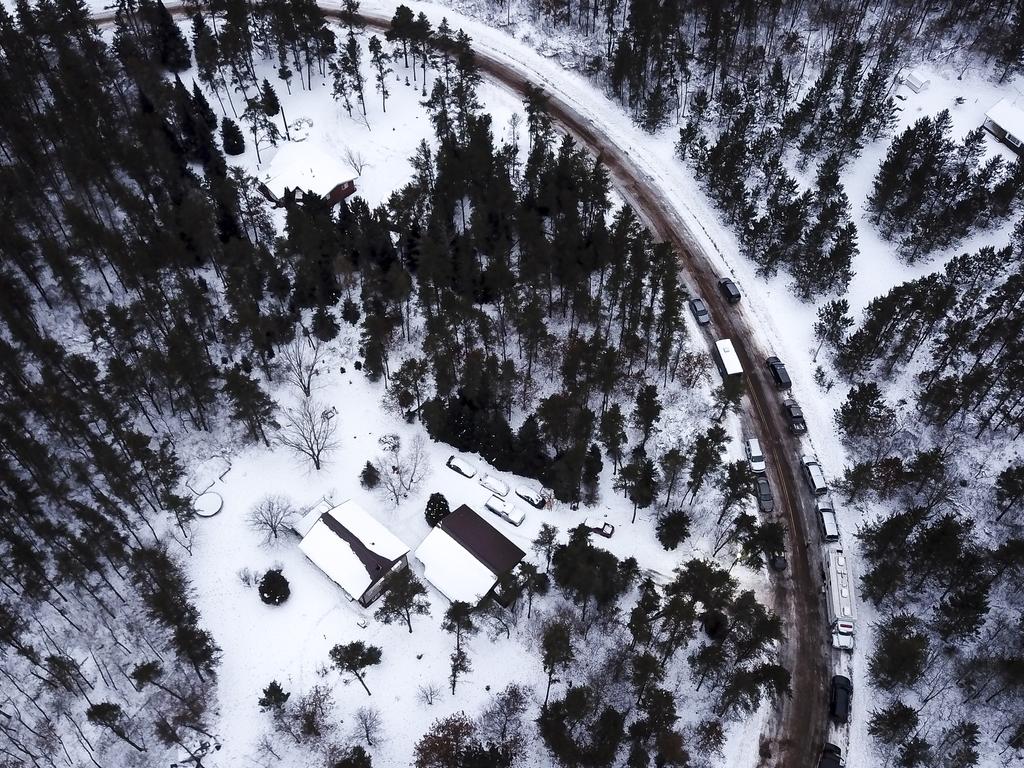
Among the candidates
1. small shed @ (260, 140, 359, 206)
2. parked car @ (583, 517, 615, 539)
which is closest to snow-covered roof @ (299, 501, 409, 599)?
parked car @ (583, 517, 615, 539)

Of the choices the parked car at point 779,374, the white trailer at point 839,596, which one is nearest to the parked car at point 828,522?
the white trailer at point 839,596

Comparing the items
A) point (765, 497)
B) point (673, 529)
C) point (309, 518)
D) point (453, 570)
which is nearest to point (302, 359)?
point (309, 518)

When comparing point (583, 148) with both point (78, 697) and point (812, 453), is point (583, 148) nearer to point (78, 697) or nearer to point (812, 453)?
point (812, 453)

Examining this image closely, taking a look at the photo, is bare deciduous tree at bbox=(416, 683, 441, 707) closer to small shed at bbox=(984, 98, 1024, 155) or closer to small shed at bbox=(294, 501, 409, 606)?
small shed at bbox=(294, 501, 409, 606)

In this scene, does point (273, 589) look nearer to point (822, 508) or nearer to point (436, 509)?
point (436, 509)

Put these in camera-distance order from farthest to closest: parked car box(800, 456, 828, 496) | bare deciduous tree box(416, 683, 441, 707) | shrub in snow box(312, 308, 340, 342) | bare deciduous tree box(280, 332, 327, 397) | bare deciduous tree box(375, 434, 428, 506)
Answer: shrub in snow box(312, 308, 340, 342) < bare deciduous tree box(280, 332, 327, 397) < bare deciduous tree box(375, 434, 428, 506) < parked car box(800, 456, 828, 496) < bare deciduous tree box(416, 683, 441, 707)

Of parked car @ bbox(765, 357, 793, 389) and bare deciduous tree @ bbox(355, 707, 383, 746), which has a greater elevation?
parked car @ bbox(765, 357, 793, 389)
